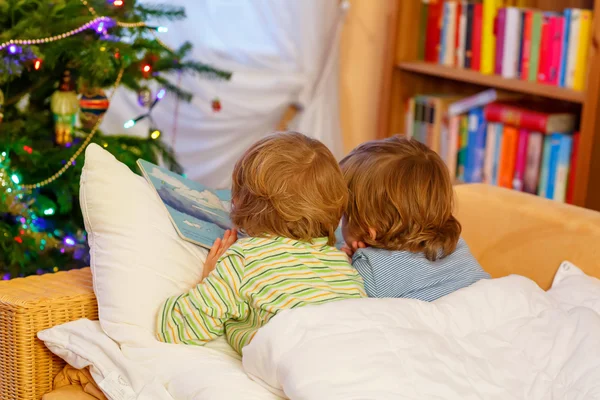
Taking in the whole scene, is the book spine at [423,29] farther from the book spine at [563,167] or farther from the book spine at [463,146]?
the book spine at [563,167]

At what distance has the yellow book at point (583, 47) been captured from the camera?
2.55m

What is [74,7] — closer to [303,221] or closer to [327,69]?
[303,221]

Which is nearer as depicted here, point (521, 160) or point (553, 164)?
point (553, 164)

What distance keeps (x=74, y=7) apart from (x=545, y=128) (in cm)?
157

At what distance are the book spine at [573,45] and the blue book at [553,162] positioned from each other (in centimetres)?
19

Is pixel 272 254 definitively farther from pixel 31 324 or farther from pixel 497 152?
pixel 497 152

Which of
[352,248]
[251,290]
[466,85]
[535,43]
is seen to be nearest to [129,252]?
[251,290]

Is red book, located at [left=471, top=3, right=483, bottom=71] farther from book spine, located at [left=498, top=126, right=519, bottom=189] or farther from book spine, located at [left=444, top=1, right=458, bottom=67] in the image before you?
book spine, located at [left=498, top=126, right=519, bottom=189]

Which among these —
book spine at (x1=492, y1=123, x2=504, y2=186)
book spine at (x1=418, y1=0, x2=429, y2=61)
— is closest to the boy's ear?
book spine at (x1=492, y1=123, x2=504, y2=186)

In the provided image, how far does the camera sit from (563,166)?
270cm

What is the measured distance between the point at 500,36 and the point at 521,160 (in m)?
0.44

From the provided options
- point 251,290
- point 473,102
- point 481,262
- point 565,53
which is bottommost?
point 481,262

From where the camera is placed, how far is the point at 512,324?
148 centimetres

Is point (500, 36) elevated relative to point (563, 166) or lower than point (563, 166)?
elevated
